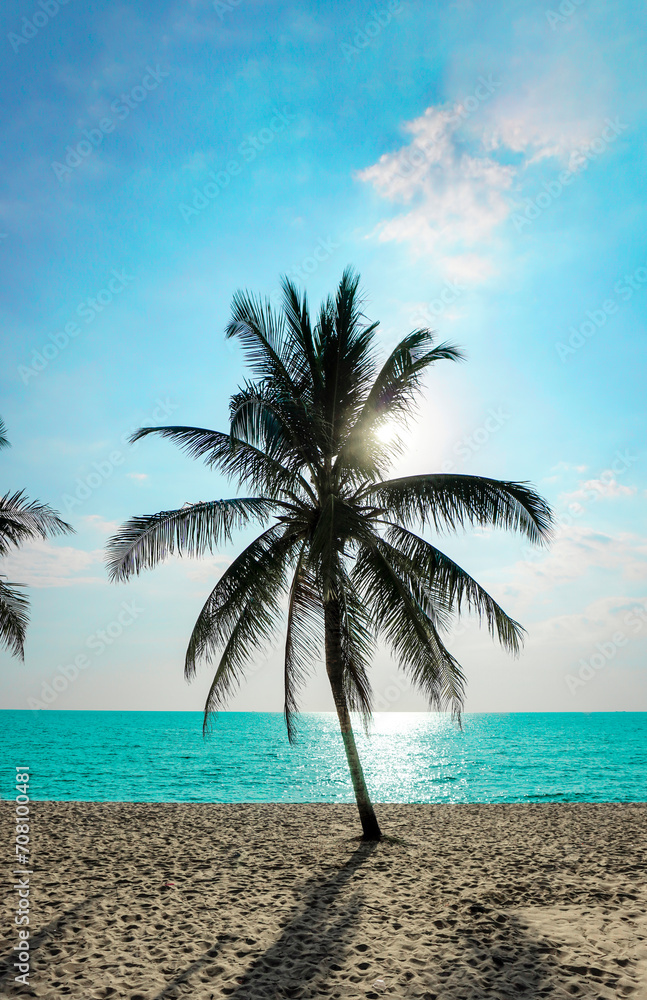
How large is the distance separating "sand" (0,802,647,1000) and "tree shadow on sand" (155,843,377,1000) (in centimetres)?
2

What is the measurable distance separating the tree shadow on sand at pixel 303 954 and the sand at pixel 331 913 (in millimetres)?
19

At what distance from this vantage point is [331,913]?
6.50 m

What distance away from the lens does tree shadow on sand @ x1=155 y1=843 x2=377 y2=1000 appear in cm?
473

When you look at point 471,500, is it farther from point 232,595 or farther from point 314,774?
point 314,774

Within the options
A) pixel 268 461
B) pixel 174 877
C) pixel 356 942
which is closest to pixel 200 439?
pixel 268 461

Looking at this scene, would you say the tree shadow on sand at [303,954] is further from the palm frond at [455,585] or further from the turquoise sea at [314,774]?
the turquoise sea at [314,774]

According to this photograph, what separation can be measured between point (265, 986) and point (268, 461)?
22.1 feet

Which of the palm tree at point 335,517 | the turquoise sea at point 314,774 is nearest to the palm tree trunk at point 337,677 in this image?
the palm tree at point 335,517

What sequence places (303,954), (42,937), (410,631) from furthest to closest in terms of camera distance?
(410,631), (42,937), (303,954)

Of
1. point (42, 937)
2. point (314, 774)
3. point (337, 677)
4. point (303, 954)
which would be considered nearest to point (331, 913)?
point (303, 954)

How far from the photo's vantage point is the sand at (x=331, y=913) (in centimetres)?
484

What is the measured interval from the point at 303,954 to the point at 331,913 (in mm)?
1221

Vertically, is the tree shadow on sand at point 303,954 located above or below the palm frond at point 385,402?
below

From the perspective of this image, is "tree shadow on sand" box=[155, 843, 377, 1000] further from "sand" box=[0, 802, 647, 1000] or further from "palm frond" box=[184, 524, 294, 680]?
"palm frond" box=[184, 524, 294, 680]
